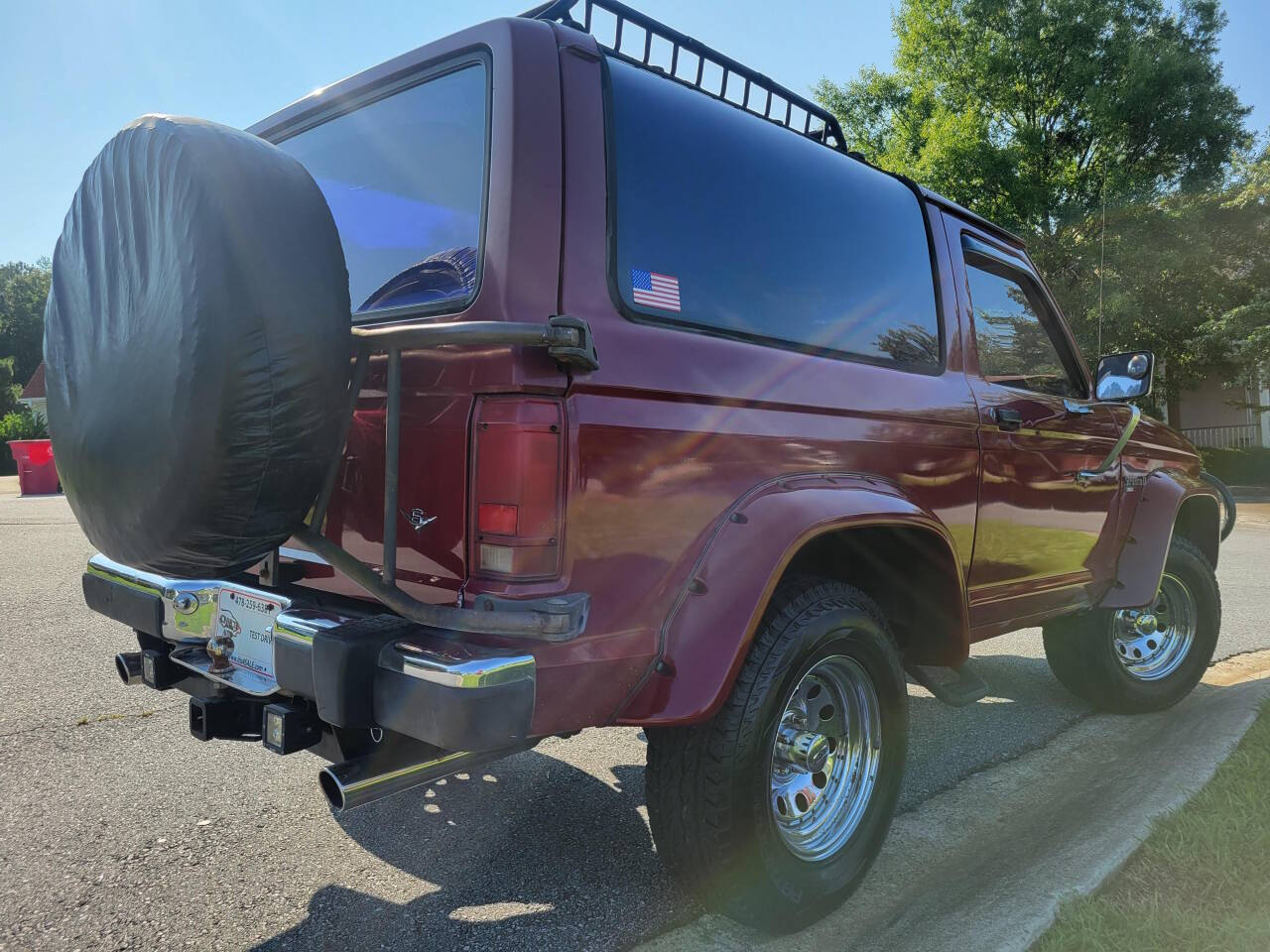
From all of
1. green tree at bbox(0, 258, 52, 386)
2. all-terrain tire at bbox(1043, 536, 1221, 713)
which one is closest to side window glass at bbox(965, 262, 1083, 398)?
all-terrain tire at bbox(1043, 536, 1221, 713)

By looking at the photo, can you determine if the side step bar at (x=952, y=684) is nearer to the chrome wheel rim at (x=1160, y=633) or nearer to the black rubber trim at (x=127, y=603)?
the chrome wheel rim at (x=1160, y=633)

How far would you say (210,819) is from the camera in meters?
2.88

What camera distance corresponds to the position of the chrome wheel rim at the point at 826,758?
2.37 m

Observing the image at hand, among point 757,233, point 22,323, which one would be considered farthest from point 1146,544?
point 22,323

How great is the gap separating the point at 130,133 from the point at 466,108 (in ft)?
2.42

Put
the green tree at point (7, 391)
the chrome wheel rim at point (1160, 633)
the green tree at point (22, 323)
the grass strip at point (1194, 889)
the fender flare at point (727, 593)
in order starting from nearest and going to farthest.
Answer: the fender flare at point (727, 593) → the grass strip at point (1194, 889) → the chrome wheel rim at point (1160, 633) → the green tree at point (7, 391) → the green tree at point (22, 323)

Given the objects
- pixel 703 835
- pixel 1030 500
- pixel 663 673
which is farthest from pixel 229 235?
pixel 1030 500

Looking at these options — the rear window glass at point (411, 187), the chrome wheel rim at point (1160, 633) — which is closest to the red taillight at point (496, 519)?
the rear window glass at point (411, 187)

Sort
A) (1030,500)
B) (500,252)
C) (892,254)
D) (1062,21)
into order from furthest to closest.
→ 1. (1062,21)
2. (1030,500)
3. (892,254)
4. (500,252)

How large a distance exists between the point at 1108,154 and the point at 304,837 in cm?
2298

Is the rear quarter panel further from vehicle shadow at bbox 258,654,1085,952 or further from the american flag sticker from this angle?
vehicle shadow at bbox 258,654,1085,952

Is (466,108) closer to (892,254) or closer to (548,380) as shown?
(548,380)

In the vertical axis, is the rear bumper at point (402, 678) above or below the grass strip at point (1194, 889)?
above

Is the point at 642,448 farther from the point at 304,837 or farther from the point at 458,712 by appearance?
the point at 304,837
